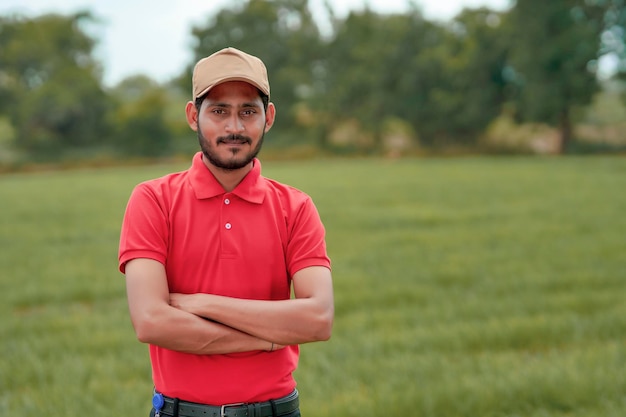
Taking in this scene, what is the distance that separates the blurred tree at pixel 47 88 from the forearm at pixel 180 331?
55777 mm

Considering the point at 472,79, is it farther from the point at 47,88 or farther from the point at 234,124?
the point at 234,124

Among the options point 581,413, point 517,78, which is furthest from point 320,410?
point 517,78

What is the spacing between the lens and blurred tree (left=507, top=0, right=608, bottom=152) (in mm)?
40688

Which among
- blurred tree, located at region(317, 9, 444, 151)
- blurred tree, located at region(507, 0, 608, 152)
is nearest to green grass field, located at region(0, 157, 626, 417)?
blurred tree, located at region(507, 0, 608, 152)

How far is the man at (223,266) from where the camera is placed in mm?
2219

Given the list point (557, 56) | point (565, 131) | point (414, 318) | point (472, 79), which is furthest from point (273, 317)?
point (472, 79)

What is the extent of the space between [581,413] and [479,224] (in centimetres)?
977

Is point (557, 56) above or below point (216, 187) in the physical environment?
above

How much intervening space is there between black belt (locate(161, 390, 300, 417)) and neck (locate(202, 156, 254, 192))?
2.11ft

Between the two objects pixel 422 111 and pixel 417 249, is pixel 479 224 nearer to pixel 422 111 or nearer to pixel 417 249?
pixel 417 249

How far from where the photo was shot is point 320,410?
443 cm

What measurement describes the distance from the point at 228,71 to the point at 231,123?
15 cm

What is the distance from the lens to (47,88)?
186 ft

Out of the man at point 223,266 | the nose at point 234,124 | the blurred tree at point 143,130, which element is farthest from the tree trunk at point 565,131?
the nose at point 234,124
